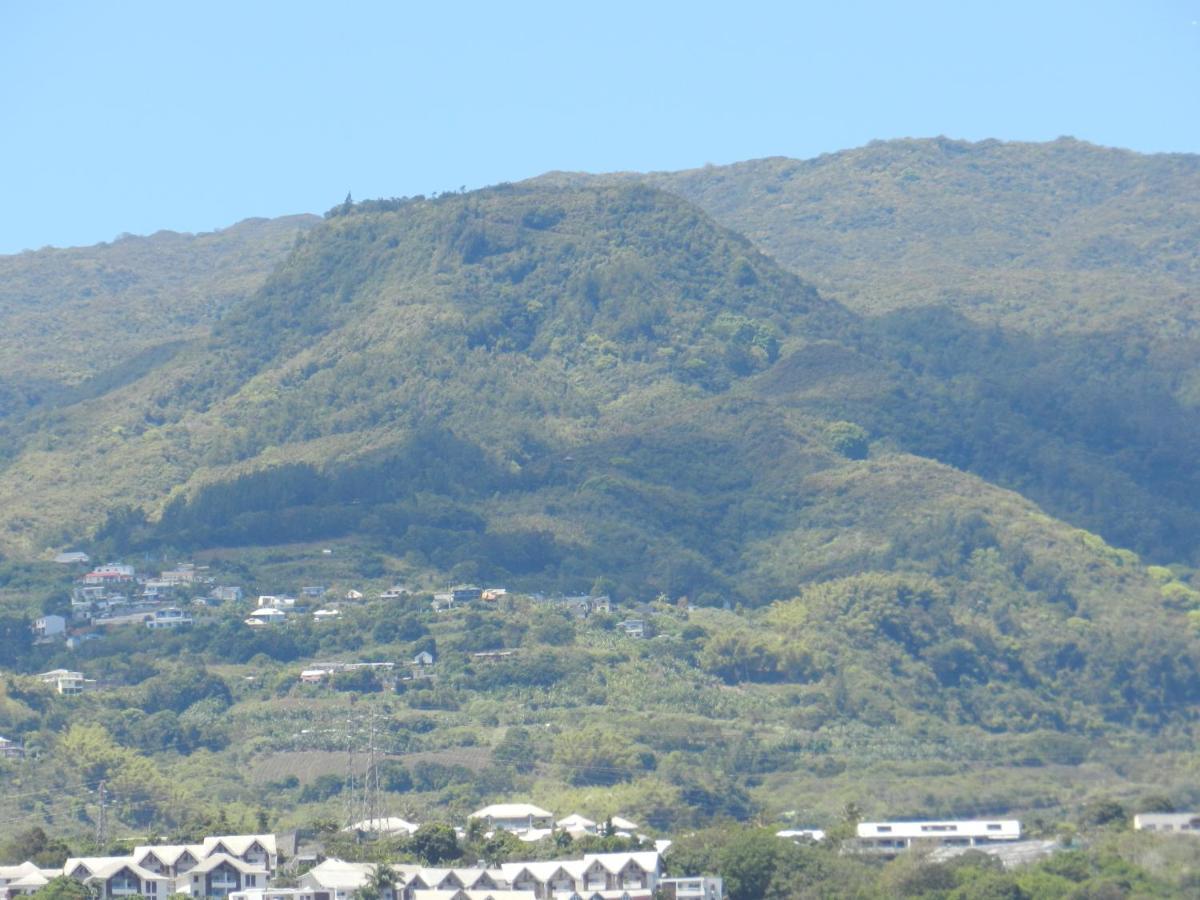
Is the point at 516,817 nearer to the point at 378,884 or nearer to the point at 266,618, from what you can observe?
the point at 378,884

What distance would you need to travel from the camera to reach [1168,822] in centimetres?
8850

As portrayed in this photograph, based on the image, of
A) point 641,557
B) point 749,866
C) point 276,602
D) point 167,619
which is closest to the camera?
point 749,866

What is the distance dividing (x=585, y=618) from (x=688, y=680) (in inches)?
511

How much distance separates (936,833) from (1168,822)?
7.96 m

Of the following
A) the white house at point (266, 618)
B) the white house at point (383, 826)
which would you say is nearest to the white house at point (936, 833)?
the white house at point (383, 826)

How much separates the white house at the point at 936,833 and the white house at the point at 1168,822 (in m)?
5.22

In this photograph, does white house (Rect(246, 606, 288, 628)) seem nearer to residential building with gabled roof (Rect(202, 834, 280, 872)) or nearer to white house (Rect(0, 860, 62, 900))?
residential building with gabled roof (Rect(202, 834, 280, 872))

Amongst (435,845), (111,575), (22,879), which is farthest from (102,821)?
(111,575)

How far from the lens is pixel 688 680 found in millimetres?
135125

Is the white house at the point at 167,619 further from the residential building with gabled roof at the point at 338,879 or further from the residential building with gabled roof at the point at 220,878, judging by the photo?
the residential building with gabled roof at the point at 338,879

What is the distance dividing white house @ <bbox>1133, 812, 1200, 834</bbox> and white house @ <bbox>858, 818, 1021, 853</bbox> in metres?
5.22

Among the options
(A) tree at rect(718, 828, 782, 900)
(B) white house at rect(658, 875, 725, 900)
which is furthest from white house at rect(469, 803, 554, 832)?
(B) white house at rect(658, 875, 725, 900)

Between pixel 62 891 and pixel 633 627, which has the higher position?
pixel 633 627

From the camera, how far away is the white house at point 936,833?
91438mm
